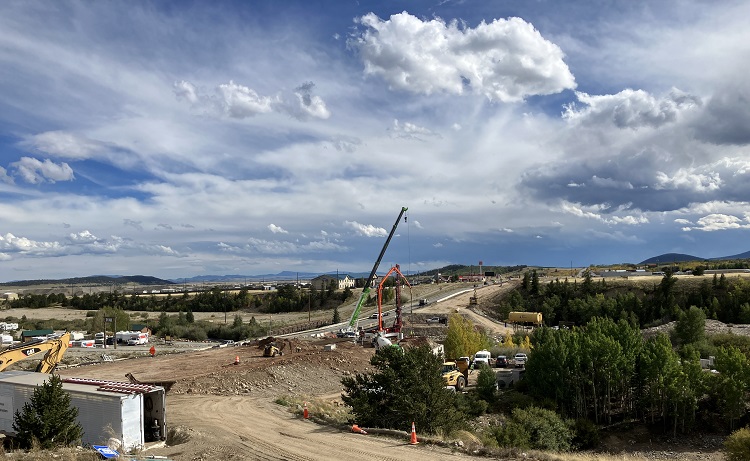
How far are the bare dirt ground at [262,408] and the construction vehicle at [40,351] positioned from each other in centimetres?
669

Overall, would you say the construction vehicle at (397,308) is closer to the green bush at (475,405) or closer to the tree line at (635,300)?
the green bush at (475,405)

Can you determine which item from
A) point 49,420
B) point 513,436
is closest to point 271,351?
point 513,436

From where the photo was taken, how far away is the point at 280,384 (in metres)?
37.3

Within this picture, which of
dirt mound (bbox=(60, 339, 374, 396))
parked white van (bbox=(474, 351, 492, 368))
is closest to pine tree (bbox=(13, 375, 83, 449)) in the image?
dirt mound (bbox=(60, 339, 374, 396))

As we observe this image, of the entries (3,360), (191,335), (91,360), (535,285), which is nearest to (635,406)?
(3,360)

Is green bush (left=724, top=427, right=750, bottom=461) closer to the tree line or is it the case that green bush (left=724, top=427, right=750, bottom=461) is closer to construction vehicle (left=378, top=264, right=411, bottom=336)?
construction vehicle (left=378, top=264, right=411, bottom=336)

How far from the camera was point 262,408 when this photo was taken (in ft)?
92.3

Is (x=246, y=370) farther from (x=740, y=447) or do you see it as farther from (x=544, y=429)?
(x=740, y=447)

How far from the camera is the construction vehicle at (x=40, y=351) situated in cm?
2941

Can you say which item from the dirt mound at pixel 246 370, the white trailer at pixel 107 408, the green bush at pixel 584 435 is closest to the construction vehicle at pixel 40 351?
the dirt mound at pixel 246 370

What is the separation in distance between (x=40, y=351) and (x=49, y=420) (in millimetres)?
14647

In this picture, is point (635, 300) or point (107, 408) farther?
point (635, 300)

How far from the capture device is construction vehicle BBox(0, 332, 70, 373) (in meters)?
29.4

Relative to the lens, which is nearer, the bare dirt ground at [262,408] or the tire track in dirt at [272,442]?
the tire track in dirt at [272,442]
